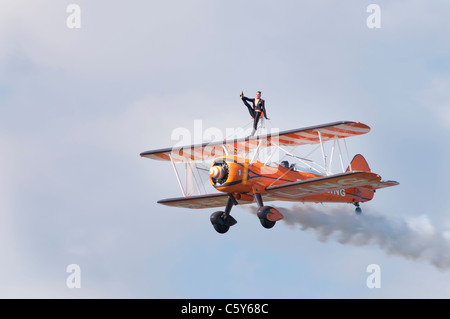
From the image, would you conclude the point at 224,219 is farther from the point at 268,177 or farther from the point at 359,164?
the point at 359,164

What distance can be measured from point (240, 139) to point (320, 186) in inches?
114

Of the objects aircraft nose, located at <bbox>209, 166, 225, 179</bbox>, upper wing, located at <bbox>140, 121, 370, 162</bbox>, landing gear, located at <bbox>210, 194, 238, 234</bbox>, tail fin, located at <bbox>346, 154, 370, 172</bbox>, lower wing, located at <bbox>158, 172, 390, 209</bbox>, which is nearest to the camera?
lower wing, located at <bbox>158, 172, 390, 209</bbox>

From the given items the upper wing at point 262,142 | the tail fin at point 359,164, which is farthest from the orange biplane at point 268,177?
the tail fin at point 359,164

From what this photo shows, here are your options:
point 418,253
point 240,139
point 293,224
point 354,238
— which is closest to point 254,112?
point 240,139

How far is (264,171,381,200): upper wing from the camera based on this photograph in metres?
25.5

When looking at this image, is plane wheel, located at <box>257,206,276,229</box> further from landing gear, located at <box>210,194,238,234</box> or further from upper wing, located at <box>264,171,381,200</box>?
landing gear, located at <box>210,194,238,234</box>

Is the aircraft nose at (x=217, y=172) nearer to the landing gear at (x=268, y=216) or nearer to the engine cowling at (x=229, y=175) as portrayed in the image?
the engine cowling at (x=229, y=175)

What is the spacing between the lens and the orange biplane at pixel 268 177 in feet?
85.5

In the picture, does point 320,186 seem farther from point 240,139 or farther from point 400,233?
point 400,233

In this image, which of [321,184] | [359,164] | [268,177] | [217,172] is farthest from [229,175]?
[359,164]

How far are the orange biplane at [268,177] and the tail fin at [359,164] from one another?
1.64 meters

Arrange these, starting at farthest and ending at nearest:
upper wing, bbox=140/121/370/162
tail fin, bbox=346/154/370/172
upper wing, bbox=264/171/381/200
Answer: tail fin, bbox=346/154/370/172
upper wing, bbox=140/121/370/162
upper wing, bbox=264/171/381/200

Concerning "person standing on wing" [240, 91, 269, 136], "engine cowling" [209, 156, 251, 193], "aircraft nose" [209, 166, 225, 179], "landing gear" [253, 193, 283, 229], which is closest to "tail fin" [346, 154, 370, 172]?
"person standing on wing" [240, 91, 269, 136]
